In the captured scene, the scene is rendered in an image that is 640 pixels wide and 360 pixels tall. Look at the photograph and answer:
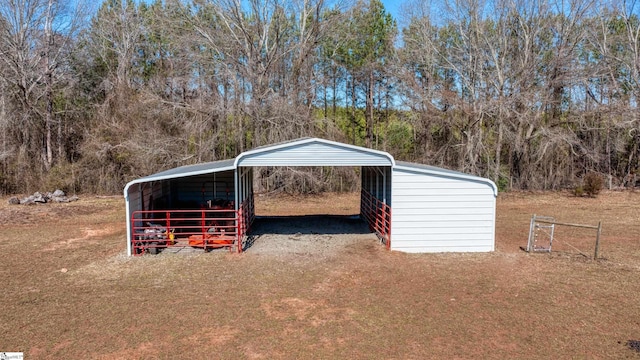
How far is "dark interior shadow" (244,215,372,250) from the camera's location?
39.8 feet

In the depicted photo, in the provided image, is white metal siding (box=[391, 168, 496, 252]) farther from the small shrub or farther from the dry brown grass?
the small shrub

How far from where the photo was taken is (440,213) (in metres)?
9.81

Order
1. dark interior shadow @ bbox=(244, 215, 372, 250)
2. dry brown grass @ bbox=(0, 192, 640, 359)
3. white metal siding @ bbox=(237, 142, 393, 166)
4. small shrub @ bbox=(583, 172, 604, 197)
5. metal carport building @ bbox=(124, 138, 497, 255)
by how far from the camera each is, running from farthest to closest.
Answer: small shrub @ bbox=(583, 172, 604, 197) < dark interior shadow @ bbox=(244, 215, 372, 250) < white metal siding @ bbox=(237, 142, 393, 166) < metal carport building @ bbox=(124, 138, 497, 255) < dry brown grass @ bbox=(0, 192, 640, 359)

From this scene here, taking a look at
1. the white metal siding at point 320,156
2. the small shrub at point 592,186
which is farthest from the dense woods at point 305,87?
the white metal siding at point 320,156

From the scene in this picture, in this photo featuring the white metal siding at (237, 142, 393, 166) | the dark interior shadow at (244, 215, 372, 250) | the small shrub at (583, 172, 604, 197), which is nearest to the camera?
the white metal siding at (237, 142, 393, 166)

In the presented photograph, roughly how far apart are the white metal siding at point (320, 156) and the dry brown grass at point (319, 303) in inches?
84.8

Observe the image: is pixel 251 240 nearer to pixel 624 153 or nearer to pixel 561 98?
pixel 561 98

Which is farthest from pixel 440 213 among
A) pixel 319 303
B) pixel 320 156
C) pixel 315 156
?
pixel 319 303

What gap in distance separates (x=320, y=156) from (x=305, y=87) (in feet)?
39.7

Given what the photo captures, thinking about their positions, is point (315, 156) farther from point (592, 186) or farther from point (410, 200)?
point (592, 186)

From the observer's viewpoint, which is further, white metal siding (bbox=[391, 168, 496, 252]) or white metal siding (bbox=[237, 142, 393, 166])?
white metal siding (bbox=[237, 142, 393, 166])

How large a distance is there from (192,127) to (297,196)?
612 centimetres

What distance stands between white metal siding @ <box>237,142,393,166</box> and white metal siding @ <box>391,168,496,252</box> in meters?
0.68

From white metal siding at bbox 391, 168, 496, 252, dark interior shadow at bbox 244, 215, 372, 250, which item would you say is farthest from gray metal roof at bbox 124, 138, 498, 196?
dark interior shadow at bbox 244, 215, 372, 250
